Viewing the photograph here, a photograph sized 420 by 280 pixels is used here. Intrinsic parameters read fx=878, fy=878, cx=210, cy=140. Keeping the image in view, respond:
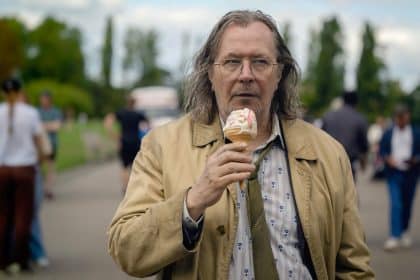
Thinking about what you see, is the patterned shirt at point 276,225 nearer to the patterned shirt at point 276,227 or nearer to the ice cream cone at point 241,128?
the patterned shirt at point 276,227

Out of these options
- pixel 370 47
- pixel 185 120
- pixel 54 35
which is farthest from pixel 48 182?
pixel 54 35

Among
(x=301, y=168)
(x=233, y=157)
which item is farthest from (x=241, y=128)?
(x=301, y=168)

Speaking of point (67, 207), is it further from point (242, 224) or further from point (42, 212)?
point (242, 224)

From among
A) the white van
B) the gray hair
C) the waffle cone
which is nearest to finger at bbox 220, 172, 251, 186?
the waffle cone

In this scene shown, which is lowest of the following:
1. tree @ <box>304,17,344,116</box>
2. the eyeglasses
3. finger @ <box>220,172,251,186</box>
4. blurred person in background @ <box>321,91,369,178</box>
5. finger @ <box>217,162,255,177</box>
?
tree @ <box>304,17,344,116</box>

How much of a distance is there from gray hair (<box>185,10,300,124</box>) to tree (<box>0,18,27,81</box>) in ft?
334

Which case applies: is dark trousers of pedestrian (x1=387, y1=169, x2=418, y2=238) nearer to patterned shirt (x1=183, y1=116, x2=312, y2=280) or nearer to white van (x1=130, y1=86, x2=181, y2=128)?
patterned shirt (x1=183, y1=116, x2=312, y2=280)

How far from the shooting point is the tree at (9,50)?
4184 inches

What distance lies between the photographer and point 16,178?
29.5ft

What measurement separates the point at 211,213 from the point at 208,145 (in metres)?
0.27

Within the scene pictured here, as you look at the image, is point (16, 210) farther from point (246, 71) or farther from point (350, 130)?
point (246, 71)

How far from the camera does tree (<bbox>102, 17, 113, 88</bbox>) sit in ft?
415

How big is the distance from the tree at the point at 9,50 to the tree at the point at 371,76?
64.2 m

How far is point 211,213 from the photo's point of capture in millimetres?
2996
